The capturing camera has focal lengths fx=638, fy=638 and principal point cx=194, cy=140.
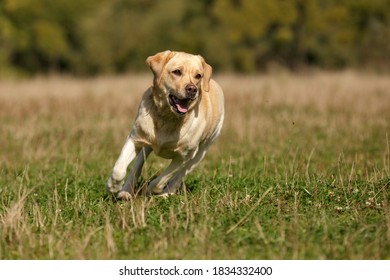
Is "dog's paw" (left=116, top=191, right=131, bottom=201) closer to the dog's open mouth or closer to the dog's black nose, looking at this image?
the dog's open mouth

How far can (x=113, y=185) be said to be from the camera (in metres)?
6.12

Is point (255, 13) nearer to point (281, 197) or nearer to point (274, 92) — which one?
point (274, 92)

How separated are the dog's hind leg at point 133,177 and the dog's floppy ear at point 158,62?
2.66 ft

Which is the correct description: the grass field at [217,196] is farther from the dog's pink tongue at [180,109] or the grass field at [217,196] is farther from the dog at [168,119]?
the dog's pink tongue at [180,109]

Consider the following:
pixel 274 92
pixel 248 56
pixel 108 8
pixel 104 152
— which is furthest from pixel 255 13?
pixel 104 152

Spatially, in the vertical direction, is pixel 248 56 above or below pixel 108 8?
below

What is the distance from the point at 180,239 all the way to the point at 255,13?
27.3 meters

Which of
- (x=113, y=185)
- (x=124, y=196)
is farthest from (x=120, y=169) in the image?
(x=124, y=196)

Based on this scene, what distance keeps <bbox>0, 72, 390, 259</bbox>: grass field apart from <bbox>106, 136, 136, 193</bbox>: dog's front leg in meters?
0.19

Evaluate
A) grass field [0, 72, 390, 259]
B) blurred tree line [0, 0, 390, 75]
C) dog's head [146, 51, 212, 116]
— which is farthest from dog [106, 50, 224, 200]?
blurred tree line [0, 0, 390, 75]

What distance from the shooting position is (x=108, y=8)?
37.0 m

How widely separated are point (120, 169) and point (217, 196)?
3.13 ft

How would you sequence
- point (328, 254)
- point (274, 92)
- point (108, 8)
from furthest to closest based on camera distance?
point (108, 8)
point (274, 92)
point (328, 254)

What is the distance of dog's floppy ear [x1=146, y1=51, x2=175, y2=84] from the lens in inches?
246
